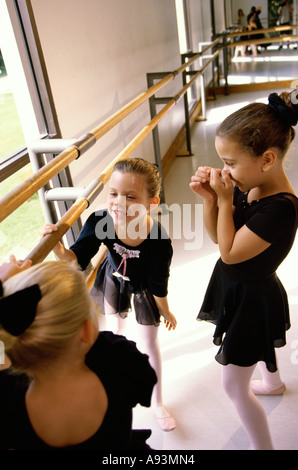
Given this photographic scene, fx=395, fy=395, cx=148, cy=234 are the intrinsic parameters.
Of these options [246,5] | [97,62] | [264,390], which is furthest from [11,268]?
[246,5]

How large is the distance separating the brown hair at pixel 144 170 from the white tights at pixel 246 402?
0.61 m

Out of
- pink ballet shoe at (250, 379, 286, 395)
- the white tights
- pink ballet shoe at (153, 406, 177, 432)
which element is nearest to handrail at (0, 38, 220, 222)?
the white tights

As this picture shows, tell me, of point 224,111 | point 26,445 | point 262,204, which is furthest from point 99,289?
point 224,111

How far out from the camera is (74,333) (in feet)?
2.13

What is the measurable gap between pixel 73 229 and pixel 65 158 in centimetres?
71

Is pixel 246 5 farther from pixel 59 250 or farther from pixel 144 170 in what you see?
pixel 59 250

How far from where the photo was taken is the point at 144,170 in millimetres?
1244

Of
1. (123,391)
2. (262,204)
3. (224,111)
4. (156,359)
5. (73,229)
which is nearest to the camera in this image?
(123,391)

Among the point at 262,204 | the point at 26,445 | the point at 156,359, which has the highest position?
the point at 262,204

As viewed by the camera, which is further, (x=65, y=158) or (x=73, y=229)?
(x=73, y=229)

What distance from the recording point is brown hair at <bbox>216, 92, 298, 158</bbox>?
104 cm

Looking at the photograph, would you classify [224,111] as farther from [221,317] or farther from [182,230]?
[221,317]

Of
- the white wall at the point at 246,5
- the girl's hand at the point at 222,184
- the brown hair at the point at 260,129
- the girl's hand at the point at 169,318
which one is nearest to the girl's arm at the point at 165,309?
the girl's hand at the point at 169,318

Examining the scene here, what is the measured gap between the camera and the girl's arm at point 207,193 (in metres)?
1.16
